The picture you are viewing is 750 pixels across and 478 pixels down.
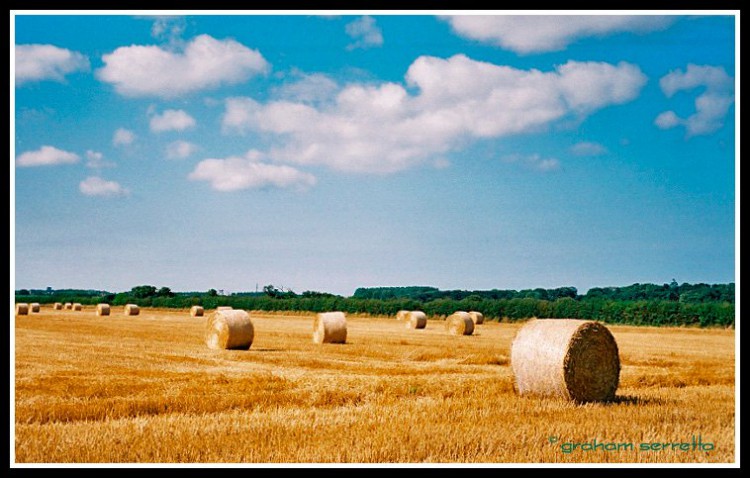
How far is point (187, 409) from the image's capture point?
10.6 m

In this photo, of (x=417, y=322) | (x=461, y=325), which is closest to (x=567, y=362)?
(x=461, y=325)

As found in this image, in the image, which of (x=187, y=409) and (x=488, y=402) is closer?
(x=187, y=409)

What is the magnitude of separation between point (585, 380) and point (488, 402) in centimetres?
184

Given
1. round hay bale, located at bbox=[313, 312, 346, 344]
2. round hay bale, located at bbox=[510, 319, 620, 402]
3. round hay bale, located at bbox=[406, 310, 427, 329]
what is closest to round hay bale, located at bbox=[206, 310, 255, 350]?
round hay bale, located at bbox=[313, 312, 346, 344]

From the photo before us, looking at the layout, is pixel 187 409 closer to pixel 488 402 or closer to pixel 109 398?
pixel 109 398

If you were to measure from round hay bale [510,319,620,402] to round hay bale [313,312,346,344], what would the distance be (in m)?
12.8

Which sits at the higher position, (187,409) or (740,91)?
(740,91)

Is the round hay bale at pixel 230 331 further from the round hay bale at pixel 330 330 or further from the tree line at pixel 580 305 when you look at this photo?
the tree line at pixel 580 305

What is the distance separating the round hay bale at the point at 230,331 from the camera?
21.7 meters

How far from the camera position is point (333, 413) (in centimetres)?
1041

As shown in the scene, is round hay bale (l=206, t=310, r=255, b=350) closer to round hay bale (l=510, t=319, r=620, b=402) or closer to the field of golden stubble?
the field of golden stubble
